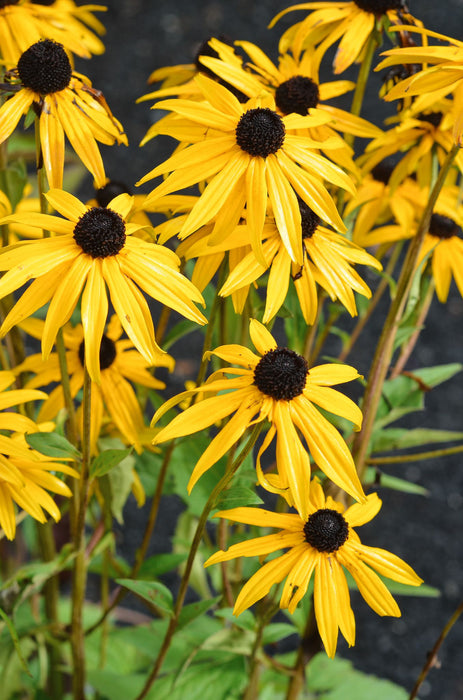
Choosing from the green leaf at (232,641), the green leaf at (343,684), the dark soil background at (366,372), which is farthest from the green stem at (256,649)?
the dark soil background at (366,372)

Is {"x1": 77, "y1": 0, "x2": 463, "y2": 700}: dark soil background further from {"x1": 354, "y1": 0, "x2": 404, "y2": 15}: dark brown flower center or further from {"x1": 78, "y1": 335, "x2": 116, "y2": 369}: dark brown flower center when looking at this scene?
{"x1": 354, "y1": 0, "x2": 404, "y2": 15}: dark brown flower center

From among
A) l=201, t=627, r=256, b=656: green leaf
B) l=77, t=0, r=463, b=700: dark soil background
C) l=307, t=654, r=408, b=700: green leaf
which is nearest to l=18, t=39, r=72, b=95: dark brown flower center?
l=201, t=627, r=256, b=656: green leaf

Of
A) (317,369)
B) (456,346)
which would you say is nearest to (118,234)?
(317,369)

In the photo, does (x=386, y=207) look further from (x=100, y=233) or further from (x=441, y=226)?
(x=100, y=233)

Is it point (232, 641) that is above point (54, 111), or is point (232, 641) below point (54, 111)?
below

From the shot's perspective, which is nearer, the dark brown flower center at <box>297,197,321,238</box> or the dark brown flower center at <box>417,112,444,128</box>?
the dark brown flower center at <box>297,197,321,238</box>

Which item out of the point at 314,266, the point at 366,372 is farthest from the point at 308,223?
the point at 366,372

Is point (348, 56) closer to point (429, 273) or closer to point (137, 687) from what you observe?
point (429, 273)
